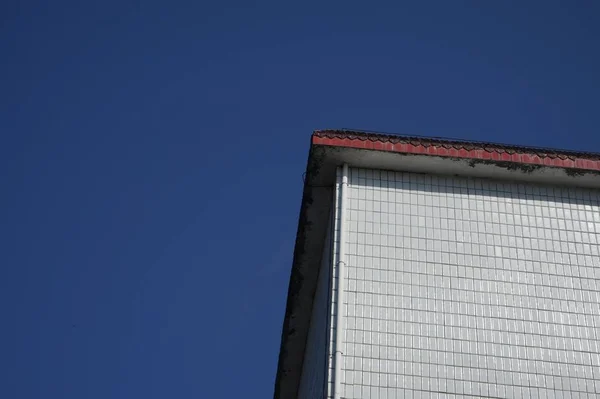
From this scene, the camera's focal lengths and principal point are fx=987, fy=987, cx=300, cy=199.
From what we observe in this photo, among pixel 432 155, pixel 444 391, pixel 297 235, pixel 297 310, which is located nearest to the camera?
pixel 444 391

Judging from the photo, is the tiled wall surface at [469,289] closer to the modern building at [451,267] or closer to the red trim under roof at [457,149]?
the modern building at [451,267]

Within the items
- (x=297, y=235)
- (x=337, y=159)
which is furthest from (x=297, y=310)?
(x=337, y=159)

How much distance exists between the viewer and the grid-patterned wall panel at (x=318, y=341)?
14.0 metres

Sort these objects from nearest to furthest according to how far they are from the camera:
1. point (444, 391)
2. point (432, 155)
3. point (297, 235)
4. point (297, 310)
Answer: point (444, 391) → point (432, 155) → point (297, 235) → point (297, 310)

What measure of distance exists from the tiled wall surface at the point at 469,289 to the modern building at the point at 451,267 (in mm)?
16

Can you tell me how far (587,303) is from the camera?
45.8 feet

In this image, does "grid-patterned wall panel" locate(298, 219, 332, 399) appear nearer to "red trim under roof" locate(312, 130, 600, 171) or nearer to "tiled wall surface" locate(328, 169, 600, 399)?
"tiled wall surface" locate(328, 169, 600, 399)

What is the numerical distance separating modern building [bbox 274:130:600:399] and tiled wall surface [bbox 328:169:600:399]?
0.02 m

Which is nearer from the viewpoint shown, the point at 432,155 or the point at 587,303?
the point at 587,303

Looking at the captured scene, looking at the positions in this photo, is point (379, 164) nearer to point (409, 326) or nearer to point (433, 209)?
point (433, 209)

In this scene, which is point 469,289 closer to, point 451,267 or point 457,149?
point 451,267

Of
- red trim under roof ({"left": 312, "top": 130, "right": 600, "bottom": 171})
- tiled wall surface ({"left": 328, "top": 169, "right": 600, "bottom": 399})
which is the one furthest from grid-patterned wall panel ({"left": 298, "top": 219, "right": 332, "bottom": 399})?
red trim under roof ({"left": 312, "top": 130, "right": 600, "bottom": 171})

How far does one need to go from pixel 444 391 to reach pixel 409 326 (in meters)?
1.03

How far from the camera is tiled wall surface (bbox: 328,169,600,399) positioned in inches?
516
